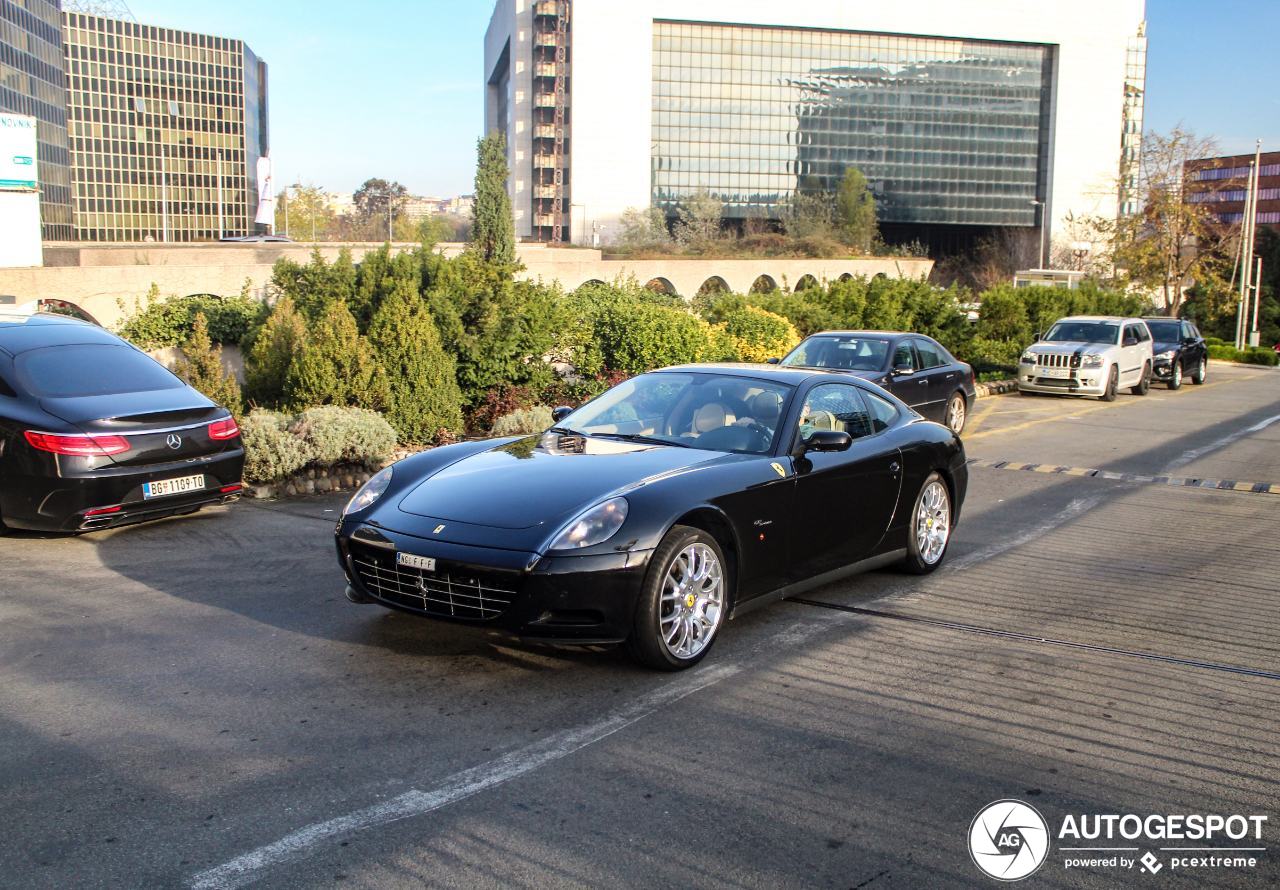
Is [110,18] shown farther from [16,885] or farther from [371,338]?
[16,885]

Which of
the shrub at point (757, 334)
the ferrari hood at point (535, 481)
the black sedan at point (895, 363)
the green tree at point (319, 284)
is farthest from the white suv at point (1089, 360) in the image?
the ferrari hood at point (535, 481)

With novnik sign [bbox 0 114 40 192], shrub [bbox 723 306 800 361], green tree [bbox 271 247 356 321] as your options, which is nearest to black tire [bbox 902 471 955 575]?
green tree [bbox 271 247 356 321]

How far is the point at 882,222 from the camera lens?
10638 cm

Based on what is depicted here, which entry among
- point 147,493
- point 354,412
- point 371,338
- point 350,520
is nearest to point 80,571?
point 147,493

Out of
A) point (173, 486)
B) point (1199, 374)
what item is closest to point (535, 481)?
point (173, 486)

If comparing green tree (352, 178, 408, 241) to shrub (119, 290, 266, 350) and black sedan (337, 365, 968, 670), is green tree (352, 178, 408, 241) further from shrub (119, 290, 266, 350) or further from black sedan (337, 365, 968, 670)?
black sedan (337, 365, 968, 670)

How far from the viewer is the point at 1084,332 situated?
24.2 meters

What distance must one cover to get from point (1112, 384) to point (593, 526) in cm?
2033

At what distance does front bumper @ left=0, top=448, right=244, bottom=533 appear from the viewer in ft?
26.1

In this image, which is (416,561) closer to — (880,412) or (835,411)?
(835,411)

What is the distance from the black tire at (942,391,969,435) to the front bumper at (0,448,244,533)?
439 inches

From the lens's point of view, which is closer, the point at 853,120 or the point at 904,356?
the point at 904,356

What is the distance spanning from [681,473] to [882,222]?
344 feet

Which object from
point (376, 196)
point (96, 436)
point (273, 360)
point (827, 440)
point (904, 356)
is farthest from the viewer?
point (376, 196)
